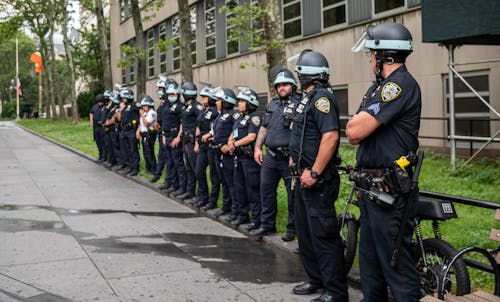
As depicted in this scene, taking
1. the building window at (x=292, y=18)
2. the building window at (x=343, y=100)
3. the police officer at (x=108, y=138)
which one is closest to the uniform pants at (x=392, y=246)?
the police officer at (x=108, y=138)

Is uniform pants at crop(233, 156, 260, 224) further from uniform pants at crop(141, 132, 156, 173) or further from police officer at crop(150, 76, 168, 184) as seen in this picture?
uniform pants at crop(141, 132, 156, 173)

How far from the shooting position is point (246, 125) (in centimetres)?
898

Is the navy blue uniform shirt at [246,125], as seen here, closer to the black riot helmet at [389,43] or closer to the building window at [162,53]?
the black riot helmet at [389,43]

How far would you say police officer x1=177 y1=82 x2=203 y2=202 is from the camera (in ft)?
37.0

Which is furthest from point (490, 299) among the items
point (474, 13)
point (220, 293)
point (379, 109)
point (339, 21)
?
point (339, 21)

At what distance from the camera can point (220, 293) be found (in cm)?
589

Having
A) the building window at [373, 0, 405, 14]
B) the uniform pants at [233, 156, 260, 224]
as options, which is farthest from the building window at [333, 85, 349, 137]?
the uniform pants at [233, 156, 260, 224]

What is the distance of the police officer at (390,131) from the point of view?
14.0 feet

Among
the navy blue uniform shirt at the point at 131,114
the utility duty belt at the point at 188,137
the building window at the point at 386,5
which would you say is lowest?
the utility duty belt at the point at 188,137

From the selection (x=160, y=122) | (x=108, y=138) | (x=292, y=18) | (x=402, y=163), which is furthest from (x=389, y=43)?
(x=292, y=18)

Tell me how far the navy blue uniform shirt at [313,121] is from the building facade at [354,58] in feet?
28.8

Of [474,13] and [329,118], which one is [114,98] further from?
[329,118]

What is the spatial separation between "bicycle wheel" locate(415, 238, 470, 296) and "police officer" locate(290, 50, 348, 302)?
0.77 m

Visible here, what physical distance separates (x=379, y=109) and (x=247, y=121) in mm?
4788
